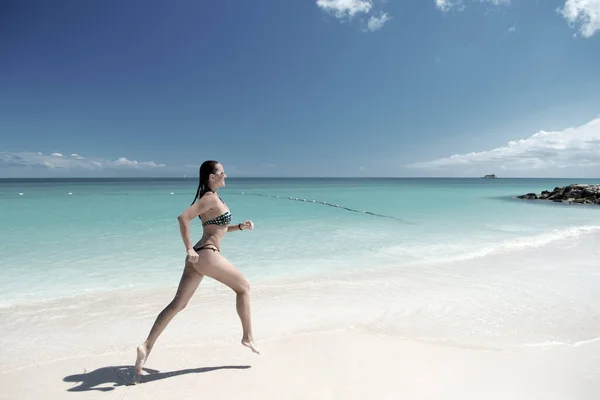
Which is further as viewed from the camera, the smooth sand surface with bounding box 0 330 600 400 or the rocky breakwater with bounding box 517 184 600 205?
the rocky breakwater with bounding box 517 184 600 205

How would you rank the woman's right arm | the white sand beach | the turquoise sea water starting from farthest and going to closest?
the turquoise sea water → the white sand beach → the woman's right arm

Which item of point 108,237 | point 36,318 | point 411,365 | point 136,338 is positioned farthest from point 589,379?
point 108,237

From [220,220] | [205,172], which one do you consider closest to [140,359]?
[220,220]

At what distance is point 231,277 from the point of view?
10.9 feet

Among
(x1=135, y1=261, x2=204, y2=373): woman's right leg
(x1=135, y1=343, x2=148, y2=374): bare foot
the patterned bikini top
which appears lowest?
(x1=135, y1=343, x2=148, y2=374): bare foot

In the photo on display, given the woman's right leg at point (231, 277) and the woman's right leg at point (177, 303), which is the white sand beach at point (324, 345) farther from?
the woman's right leg at point (231, 277)

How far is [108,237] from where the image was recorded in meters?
12.5

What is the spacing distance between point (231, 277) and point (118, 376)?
1.49m

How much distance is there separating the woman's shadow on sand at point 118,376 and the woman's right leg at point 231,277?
1.26ft

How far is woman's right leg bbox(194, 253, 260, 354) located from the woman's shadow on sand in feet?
1.26

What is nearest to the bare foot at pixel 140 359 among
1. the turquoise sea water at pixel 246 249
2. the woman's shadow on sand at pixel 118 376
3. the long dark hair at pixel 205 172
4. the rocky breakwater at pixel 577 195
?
the woman's shadow on sand at pixel 118 376

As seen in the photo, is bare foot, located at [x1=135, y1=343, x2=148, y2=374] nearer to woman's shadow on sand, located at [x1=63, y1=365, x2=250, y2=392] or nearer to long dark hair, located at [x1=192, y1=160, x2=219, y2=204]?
woman's shadow on sand, located at [x1=63, y1=365, x2=250, y2=392]

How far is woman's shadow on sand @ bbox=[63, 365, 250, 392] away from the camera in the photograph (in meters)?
3.23

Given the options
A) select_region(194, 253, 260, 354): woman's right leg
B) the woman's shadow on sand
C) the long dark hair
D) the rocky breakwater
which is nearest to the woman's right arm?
the long dark hair
